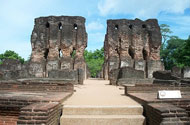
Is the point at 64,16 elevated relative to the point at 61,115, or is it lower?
elevated

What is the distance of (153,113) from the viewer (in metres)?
3.96

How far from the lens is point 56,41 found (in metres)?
25.4

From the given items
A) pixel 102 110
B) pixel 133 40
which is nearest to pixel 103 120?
pixel 102 110

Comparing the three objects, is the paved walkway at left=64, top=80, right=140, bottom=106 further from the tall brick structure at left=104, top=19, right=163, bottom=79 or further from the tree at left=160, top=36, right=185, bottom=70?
the tree at left=160, top=36, right=185, bottom=70

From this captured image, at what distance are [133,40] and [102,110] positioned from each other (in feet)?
75.1

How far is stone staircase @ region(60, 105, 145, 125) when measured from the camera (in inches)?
167

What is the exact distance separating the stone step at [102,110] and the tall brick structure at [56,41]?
19.7 meters

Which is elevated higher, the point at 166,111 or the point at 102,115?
the point at 166,111

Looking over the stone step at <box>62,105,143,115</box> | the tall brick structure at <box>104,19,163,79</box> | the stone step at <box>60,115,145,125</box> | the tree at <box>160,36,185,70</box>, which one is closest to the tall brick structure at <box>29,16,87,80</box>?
the tall brick structure at <box>104,19,163,79</box>

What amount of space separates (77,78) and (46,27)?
13782 millimetres

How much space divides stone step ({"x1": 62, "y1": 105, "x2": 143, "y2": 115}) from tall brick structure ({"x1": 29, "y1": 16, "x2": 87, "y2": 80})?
19689 mm

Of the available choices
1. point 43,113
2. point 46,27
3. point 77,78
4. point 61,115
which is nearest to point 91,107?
point 61,115

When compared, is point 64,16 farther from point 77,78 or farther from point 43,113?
point 43,113

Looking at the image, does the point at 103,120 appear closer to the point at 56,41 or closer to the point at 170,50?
the point at 56,41
